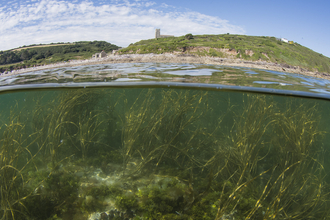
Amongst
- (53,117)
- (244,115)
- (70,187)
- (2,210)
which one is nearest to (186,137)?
(244,115)

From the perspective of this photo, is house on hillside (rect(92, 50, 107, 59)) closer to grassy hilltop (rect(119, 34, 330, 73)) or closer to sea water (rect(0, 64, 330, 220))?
grassy hilltop (rect(119, 34, 330, 73))

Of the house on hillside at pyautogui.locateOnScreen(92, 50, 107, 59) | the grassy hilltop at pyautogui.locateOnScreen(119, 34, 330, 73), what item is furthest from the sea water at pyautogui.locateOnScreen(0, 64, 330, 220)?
the grassy hilltop at pyautogui.locateOnScreen(119, 34, 330, 73)

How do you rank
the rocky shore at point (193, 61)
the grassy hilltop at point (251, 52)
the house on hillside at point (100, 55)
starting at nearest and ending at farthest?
the house on hillside at point (100, 55) < the rocky shore at point (193, 61) < the grassy hilltop at point (251, 52)

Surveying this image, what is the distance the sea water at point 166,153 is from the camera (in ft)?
12.4

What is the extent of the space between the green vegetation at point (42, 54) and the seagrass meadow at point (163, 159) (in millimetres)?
2339

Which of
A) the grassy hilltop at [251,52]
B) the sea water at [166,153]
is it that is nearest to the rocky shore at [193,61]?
the grassy hilltop at [251,52]

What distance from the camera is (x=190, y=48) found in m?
14.9

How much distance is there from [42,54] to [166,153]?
7.54 meters

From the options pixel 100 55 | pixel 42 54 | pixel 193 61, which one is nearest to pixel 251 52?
pixel 193 61

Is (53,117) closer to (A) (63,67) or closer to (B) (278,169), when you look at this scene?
A: (A) (63,67)

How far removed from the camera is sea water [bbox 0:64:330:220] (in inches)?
148

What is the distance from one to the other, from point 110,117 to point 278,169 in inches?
199

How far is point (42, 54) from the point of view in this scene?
8.06m

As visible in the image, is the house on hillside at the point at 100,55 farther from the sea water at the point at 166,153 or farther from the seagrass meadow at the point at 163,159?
the seagrass meadow at the point at 163,159
